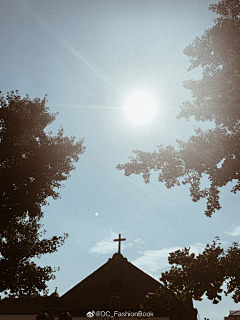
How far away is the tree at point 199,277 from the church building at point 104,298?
19958 mm

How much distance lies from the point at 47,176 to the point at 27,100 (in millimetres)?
5679

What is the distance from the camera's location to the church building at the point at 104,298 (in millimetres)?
24516

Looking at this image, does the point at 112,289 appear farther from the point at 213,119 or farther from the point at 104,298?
the point at 213,119

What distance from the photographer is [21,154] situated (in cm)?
1523

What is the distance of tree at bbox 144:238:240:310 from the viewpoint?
5.66m

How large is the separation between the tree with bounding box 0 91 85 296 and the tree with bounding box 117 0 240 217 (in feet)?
24.7

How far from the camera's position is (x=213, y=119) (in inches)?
376

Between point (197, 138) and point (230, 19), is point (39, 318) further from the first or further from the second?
point (230, 19)

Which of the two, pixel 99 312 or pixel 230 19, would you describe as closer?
pixel 230 19

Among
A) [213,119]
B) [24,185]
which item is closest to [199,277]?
[213,119]

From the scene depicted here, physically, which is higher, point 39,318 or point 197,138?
point 197,138

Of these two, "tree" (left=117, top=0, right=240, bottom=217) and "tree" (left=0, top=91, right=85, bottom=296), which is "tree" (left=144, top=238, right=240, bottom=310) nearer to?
"tree" (left=117, top=0, right=240, bottom=217)

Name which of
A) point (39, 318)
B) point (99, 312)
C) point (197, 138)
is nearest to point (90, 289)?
point (99, 312)

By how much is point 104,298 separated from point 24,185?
16.2 m
